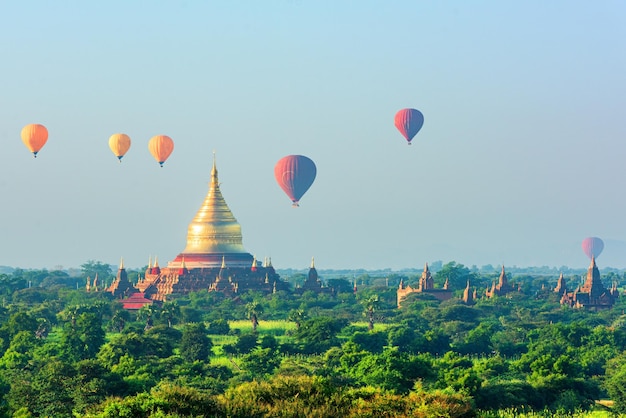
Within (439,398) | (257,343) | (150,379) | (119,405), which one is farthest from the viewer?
(257,343)

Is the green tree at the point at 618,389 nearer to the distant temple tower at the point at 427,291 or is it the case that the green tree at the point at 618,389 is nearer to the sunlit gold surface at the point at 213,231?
the distant temple tower at the point at 427,291

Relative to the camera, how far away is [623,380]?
290 feet

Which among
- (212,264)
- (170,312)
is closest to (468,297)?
(212,264)

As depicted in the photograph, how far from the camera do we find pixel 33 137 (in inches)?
6875

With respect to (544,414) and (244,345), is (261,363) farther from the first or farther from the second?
(544,414)

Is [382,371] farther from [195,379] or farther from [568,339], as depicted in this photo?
[568,339]

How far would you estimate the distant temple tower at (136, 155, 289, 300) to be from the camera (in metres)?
184

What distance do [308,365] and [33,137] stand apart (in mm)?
84611

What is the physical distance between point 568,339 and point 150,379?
47993 mm

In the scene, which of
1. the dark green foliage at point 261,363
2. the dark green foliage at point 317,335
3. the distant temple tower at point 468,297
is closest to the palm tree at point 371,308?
the dark green foliage at point 317,335

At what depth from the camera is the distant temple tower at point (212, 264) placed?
18412cm

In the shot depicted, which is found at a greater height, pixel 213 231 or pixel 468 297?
pixel 213 231

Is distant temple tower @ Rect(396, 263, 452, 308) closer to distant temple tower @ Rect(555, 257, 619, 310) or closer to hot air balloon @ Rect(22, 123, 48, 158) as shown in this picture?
distant temple tower @ Rect(555, 257, 619, 310)

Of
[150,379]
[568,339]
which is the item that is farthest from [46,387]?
[568,339]
